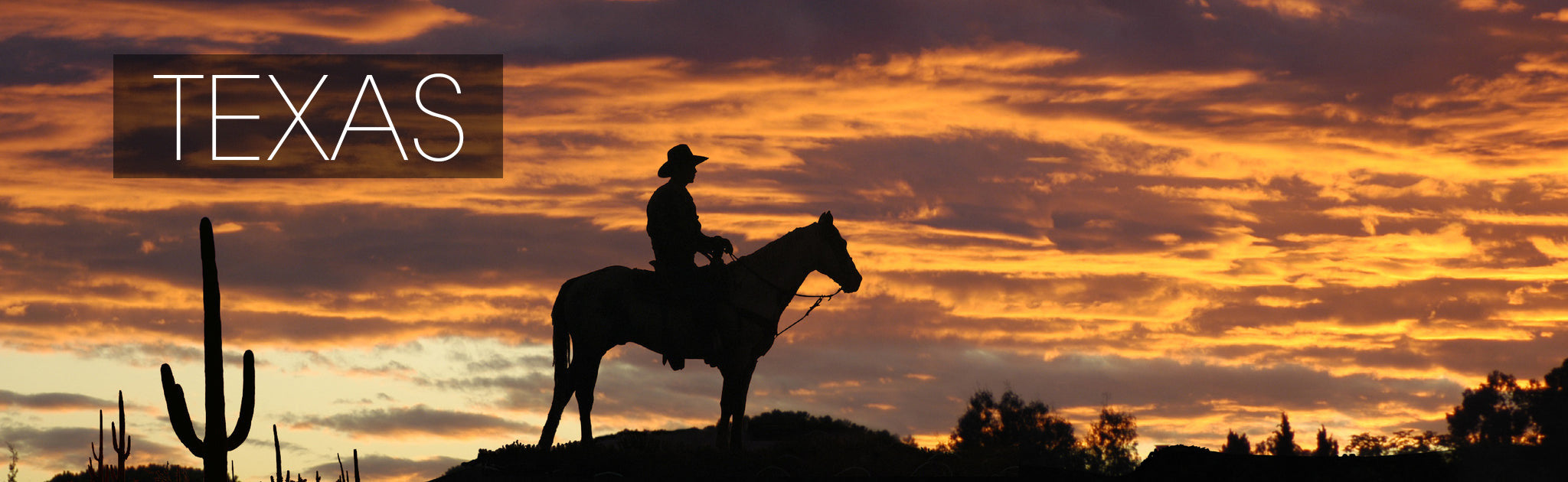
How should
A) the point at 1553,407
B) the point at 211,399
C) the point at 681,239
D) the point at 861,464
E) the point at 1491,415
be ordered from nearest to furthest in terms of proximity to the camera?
1. the point at 211,399
2. the point at 861,464
3. the point at 681,239
4. the point at 1553,407
5. the point at 1491,415

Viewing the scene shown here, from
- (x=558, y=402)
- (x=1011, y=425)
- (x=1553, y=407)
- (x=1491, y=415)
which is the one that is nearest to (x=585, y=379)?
(x=558, y=402)

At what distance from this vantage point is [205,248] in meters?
13.4

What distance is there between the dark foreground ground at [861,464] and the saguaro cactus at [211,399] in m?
6.03

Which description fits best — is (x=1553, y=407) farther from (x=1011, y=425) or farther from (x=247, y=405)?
(x=247, y=405)

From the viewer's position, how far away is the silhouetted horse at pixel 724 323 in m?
20.9

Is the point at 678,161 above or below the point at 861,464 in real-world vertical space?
above

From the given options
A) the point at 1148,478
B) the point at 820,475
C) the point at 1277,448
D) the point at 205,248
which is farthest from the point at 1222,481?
the point at 1277,448

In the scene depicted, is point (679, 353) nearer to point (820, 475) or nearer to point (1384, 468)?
point (820, 475)

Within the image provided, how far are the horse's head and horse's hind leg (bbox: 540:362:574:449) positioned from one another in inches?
160

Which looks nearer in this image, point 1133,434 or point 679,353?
point 679,353

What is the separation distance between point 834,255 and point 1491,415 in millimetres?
86519

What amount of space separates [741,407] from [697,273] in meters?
2.05

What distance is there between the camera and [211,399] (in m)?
13.4

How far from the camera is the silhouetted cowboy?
20.6m
